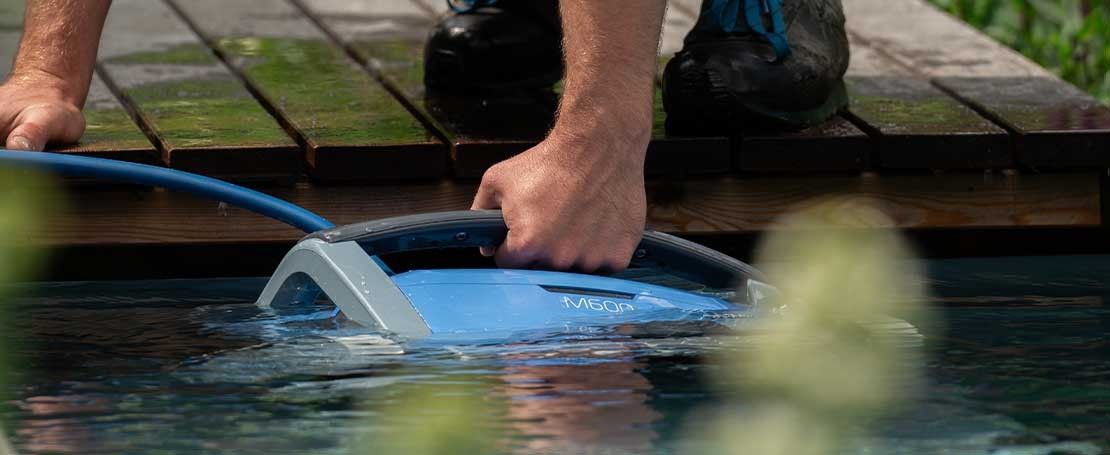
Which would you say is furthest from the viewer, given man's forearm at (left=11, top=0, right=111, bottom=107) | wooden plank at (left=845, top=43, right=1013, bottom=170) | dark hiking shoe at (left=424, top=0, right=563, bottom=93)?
dark hiking shoe at (left=424, top=0, right=563, bottom=93)

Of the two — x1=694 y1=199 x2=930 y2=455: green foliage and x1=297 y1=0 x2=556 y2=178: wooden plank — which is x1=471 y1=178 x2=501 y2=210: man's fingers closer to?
x1=694 y1=199 x2=930 y2=455: green foliage

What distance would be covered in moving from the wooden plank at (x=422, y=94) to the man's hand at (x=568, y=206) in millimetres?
509

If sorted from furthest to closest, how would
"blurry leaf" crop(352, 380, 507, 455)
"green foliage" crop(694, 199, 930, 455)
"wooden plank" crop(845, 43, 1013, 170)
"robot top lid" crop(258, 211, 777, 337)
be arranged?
1. "wooden plank" crop(845, 43, 1013, 170)
2. "robot top lid" crop(258, 211, 777, 337)
3. "blurry leaf" crop(352, 380, 507, 455)
4. "green foliage" crop(694, 199, 930, 455)

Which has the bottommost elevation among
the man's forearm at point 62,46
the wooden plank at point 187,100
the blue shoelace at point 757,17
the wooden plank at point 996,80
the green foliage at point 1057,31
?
the green foliage at point 1057,31

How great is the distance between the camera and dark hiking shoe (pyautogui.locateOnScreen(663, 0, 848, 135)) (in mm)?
2652

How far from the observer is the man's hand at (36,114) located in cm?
240

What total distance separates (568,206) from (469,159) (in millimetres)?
595

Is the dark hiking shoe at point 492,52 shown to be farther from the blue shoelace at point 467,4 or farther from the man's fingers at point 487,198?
the man's fingers at point 487,198

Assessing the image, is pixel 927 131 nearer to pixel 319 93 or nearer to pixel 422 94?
pixel 422 94

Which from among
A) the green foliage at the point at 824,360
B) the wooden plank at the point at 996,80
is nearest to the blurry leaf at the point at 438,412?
the green foliage at the point at 824,360

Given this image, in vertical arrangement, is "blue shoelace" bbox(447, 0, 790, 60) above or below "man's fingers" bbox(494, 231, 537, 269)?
above

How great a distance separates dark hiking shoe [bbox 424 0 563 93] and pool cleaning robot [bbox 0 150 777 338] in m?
1.00

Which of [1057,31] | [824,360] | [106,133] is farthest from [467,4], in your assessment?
[1057,31]

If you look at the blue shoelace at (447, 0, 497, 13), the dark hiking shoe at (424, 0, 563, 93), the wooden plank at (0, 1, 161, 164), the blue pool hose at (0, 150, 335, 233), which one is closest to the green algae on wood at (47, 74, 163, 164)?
the wooden plank at (0, 1, 161, 164)
